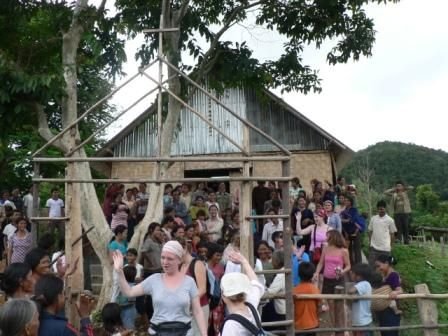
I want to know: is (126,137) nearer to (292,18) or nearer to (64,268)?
(292,18)

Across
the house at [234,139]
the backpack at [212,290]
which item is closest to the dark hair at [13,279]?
the backpack at [212,290]

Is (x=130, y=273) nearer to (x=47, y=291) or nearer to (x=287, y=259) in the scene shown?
(x=287, y=259)

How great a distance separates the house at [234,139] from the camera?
1844cm

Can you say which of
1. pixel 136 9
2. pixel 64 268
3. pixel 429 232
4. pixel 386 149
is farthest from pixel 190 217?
pixel 386 149

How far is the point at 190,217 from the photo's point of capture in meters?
11.8

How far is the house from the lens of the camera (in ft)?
60.5

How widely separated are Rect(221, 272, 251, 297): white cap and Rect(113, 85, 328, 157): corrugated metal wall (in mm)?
14492

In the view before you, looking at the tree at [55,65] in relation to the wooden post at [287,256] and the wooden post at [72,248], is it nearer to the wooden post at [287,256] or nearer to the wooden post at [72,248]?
the wooden post at [72,248]

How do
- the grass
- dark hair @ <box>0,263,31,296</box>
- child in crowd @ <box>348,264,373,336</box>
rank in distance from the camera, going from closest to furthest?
dark hair @ <box>0,263,31,296</box> → child in crowd @ <box>348,264,373,336</box> → the grass

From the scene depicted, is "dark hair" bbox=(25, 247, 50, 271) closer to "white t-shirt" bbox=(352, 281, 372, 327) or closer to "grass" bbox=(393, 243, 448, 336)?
"white t-shirt" bbox=(352, 281, 372, 327)

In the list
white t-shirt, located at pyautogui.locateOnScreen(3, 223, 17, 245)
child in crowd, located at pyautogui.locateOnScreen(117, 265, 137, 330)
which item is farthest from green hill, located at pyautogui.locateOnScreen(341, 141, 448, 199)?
child in crowd, located at pyautogui.locateOnScreen(117, 265, 137, 330)

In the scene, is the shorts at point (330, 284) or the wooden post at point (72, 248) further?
the shorts at point (330, 284)

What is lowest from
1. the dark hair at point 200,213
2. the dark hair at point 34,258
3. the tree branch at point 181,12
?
the dark hair at point 34,258

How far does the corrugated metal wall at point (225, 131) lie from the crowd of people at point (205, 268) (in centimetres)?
423
